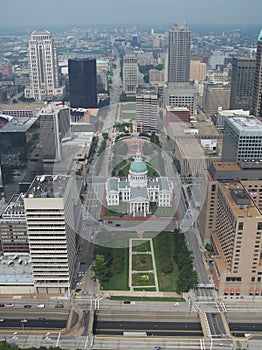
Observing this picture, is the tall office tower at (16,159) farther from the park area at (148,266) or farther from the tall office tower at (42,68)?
the tall office tower at (42,68)

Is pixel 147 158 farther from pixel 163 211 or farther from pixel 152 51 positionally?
pixel 152 51

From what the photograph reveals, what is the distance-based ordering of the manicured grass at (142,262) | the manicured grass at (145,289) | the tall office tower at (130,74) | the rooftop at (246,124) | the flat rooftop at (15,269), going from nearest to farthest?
the flat rooftop at (15,269), the manicured grass at (145,289), the manicured grass at (142,262), the rooftop at (246,124), the tall office tower at (130,74)

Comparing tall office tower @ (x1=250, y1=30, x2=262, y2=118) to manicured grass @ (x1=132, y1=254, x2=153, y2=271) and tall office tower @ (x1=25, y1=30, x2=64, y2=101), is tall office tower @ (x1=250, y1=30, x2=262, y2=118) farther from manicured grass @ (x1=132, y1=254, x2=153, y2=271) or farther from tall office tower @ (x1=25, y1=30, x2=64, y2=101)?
tall office tower @ (x1=25, y1=30, x2=64, y2=101)

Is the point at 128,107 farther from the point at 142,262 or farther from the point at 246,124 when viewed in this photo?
the point at 142,262

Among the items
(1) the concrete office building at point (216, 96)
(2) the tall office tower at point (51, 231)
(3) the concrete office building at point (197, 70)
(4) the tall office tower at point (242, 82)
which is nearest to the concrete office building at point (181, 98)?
(1) the concrete office building at point (216, 96)

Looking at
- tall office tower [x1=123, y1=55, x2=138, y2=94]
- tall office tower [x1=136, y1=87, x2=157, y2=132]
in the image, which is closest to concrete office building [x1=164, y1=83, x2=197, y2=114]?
tall office tower [x1=136, y1=87, x2=157, y2=132]

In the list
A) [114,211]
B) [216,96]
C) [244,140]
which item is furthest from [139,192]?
[216,96]

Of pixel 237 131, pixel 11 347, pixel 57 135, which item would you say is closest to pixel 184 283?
pixel 11 347
